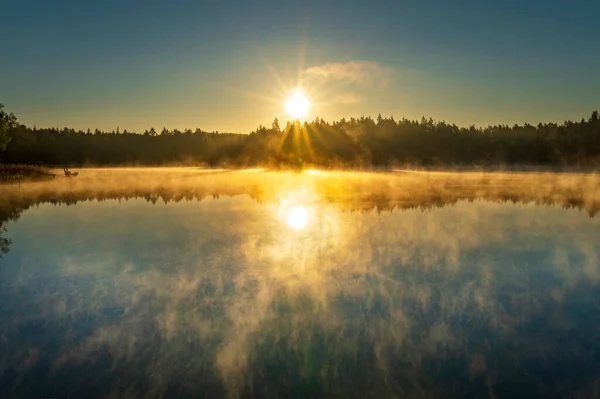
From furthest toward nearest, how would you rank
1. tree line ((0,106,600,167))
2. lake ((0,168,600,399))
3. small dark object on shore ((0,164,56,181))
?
tree line ((0,106,600,167))
small dark object on shore ((0,164,56,181))
lake ((0,168,600,399))

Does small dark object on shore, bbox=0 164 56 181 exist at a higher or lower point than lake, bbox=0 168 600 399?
higher

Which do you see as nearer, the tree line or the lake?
the lake

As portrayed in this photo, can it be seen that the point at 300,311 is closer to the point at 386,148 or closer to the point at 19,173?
the point at 19,173

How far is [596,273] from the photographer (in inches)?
627

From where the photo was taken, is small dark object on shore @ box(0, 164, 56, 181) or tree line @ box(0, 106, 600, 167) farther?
tree line @ box(0, 106, 600, 167)

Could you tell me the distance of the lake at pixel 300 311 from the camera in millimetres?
8594

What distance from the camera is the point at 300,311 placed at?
12000mm

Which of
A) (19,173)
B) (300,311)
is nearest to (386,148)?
(19,173)

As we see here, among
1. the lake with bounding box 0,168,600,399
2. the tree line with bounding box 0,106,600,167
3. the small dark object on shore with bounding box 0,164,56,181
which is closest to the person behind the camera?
the lake with bounding box 0,168,600,399

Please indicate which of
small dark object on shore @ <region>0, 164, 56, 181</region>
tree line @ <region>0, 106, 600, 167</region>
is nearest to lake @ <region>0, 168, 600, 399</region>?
small dark object on shore @ <region>0, 164, 56, 181</region>

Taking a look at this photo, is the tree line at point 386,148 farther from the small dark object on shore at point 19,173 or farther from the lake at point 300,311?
the lake at point 300,311

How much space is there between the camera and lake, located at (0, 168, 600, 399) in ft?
28.2

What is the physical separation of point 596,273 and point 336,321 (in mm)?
10466

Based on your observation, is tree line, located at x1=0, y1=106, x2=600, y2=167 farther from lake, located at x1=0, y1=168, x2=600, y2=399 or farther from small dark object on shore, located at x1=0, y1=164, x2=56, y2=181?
lake, located at x1=0, y1=168, x2=600, y2=399
